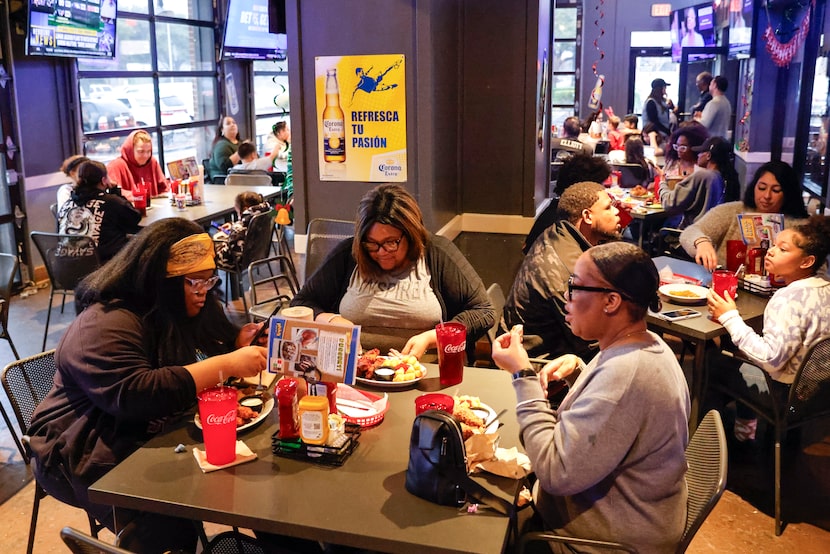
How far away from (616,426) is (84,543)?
1168mm

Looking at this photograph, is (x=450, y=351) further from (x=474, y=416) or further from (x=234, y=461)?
(x=234, y=461)

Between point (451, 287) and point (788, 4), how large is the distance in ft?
22.3

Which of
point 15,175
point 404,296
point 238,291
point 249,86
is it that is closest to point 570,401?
point 404,296

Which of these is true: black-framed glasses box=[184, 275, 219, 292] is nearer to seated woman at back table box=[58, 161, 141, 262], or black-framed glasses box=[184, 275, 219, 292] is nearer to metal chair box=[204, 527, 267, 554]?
metal chair box=[204, 527, 267, 554]

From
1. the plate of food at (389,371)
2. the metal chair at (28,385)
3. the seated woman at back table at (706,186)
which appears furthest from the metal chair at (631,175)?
the metal chair at (28,385)

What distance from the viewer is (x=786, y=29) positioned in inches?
318

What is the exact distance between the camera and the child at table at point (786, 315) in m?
2.98

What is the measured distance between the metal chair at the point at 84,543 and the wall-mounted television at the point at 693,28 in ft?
38.3

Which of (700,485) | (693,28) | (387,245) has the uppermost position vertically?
(693,28)

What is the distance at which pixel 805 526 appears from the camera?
3125 millimetres

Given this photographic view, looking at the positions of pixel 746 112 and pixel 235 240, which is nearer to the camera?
→ pixel 235 240

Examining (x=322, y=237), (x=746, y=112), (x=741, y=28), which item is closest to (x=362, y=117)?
(x=322, y=237)

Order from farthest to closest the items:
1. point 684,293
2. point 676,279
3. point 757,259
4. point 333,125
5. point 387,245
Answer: point 333,125
point 676,279
point 757,259
point 684,293
point 387,245

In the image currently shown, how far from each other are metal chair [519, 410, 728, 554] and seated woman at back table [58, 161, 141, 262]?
4.14m
